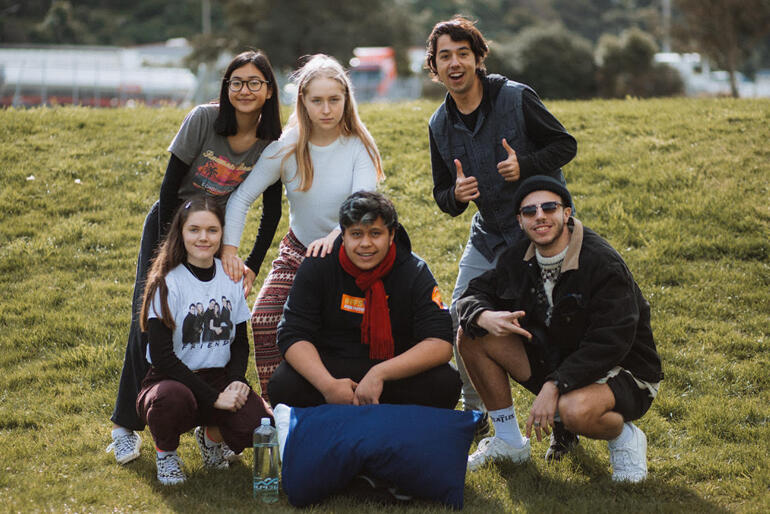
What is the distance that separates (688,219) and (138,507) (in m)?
5.86

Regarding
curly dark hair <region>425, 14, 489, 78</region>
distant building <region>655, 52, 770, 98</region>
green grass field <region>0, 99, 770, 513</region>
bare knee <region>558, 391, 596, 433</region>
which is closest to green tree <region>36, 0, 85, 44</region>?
distant building <region>655, 52, 770, 98</region>

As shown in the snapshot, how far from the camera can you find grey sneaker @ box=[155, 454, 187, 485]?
404 centimetres

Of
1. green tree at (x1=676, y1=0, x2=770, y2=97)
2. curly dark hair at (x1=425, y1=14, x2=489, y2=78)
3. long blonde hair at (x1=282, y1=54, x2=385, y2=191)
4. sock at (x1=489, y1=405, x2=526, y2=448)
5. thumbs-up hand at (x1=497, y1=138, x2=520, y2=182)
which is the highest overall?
green tree at (x1=676, y1=0, x2=770, y2=97)

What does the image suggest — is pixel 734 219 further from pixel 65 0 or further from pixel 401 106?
pixel 65 0

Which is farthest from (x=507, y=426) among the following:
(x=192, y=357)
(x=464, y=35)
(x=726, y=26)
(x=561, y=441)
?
(x=726, y=26)

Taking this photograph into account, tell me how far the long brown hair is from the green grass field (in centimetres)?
89

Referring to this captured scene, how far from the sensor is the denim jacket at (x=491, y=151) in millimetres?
4309

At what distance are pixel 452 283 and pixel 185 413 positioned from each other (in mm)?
3615

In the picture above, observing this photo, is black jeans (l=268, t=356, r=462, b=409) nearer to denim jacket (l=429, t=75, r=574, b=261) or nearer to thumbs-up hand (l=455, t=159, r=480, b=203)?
denim jacket (l=429, t=75, r=574, b=261)

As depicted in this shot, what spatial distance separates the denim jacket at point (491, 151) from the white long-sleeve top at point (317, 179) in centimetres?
49

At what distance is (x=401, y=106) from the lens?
11320 millimetres

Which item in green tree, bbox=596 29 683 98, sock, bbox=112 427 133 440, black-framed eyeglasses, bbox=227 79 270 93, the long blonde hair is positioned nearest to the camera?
black-framed eyeglasses, bbox=227 79 270 93

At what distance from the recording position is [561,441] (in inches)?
177

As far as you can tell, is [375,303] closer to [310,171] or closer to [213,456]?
[310,171]
